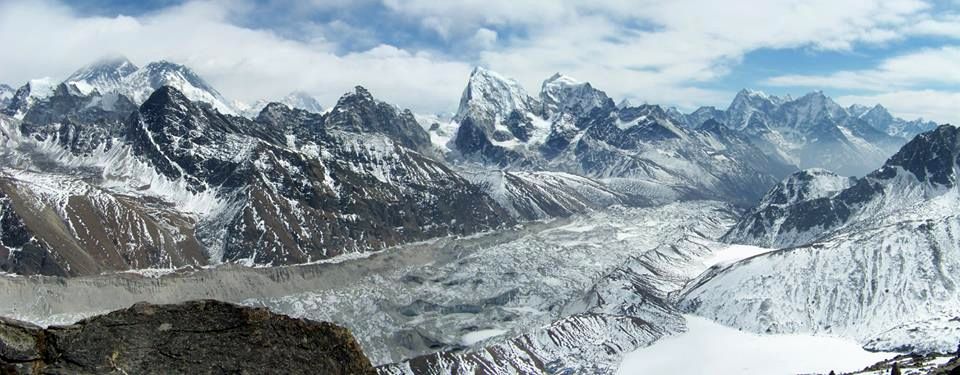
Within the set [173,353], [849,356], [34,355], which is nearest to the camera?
[34,355]

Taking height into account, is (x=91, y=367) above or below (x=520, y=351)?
above

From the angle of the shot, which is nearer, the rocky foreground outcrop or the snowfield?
the rocky foreground outcrop

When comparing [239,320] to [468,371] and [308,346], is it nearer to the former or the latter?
[308,346]

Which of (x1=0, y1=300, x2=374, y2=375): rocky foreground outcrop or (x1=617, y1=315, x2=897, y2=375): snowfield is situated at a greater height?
(x1=0, y1=300, x2=374, y2=375): rocky foreground outcrop

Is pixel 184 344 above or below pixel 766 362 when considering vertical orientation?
above

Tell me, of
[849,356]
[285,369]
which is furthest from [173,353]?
[849,356]

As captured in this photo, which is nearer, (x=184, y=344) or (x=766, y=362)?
(x=184, y=344)

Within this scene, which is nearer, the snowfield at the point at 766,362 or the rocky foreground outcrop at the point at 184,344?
the rocky foreground outcrop at the point at 184,344

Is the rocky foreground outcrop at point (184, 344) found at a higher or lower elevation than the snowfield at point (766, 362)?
higher
